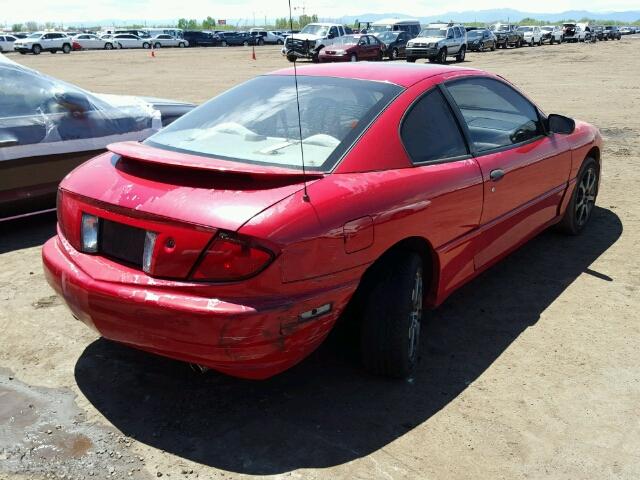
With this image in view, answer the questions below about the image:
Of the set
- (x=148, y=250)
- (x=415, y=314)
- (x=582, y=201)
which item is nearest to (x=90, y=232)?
(x=148, y=250)

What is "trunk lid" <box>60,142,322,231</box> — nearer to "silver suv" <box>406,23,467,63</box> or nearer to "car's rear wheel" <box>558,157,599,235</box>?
"car's rear wheel" <box>558,157,599,235</box>

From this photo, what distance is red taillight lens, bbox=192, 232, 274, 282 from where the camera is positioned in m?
2.62

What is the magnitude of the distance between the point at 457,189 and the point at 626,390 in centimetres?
132

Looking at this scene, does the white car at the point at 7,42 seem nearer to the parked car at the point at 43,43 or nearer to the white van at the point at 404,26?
the parked car at the point at 43,43

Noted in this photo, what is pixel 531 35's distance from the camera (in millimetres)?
50219

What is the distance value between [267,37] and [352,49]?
1382 inches

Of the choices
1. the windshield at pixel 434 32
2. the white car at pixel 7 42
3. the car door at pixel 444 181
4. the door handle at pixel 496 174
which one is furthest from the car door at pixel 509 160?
the white car at pixel 7 42

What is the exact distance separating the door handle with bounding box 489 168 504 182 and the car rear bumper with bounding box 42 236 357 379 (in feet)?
4.50

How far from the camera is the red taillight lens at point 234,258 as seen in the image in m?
2.62

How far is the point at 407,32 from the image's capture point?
3734cm

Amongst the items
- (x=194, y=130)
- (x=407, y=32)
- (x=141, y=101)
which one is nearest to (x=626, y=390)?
(x=194, y=130)

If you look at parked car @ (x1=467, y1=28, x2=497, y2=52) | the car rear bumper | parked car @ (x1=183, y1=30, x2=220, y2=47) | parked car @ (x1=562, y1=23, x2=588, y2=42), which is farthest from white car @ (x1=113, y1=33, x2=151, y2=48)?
the car rear bumper

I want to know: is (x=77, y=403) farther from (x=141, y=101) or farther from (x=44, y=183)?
(x=141, y=101)

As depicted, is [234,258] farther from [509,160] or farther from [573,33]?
[573,33]
